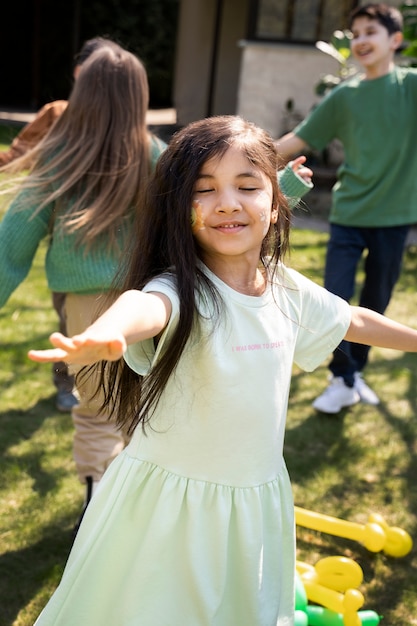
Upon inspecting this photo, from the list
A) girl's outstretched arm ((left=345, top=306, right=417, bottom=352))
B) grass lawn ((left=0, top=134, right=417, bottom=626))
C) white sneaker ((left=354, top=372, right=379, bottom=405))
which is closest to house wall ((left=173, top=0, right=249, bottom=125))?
grass lawn ((left=0, top=134, right=417, bottom=626))

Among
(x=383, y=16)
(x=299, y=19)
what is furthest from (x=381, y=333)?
→ (x=299, y=19)

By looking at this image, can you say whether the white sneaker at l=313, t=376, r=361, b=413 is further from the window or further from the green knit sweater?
the window

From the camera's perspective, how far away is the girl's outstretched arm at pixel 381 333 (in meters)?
2.18

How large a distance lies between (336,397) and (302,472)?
684mm

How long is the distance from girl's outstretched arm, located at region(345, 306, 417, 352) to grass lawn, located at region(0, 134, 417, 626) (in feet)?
1.96

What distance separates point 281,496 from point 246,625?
32 cm

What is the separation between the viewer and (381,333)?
86.3 inches

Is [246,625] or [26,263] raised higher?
[26,263]

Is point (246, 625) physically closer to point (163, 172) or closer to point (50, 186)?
point (163, 172)

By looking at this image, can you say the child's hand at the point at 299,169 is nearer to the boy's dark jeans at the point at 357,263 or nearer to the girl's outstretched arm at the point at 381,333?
the girl's outstretched arm at the point at 381,333

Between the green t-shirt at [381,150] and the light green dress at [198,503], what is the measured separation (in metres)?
2.16

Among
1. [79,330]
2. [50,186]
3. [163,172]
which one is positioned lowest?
[79,330]

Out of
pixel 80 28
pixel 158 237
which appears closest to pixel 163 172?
pixel 158 237

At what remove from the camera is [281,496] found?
211cm
